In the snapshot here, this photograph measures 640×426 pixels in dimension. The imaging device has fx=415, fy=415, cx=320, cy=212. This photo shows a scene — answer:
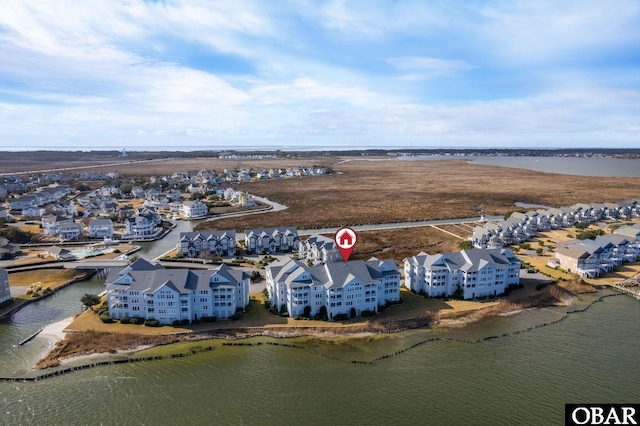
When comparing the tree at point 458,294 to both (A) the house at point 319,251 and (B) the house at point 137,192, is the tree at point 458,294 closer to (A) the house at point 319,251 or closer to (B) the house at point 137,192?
(A) the house at point 319,251

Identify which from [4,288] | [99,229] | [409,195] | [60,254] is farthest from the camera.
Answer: [409,195]

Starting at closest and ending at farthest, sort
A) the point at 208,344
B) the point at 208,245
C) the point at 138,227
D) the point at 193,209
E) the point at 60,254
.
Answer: the point at 208,344 → the point at 60,254 → the point at 208,245 → the point at 138,227 → the point at 193,209

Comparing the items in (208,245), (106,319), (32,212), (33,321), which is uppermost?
(32,212)

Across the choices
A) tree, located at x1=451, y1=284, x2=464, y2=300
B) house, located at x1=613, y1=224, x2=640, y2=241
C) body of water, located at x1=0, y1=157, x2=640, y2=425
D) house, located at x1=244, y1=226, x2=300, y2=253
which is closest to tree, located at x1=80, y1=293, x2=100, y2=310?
body of water, located at x1=0, y1=157, x2=640, y2=425

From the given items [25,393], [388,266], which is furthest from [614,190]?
[25,393]

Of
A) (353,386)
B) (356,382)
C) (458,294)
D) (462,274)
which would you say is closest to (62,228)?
(356,382)

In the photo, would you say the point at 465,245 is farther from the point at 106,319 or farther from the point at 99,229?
the point at 99,229

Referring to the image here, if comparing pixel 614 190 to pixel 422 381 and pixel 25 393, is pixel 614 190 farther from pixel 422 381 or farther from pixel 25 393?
pixel 25 393
